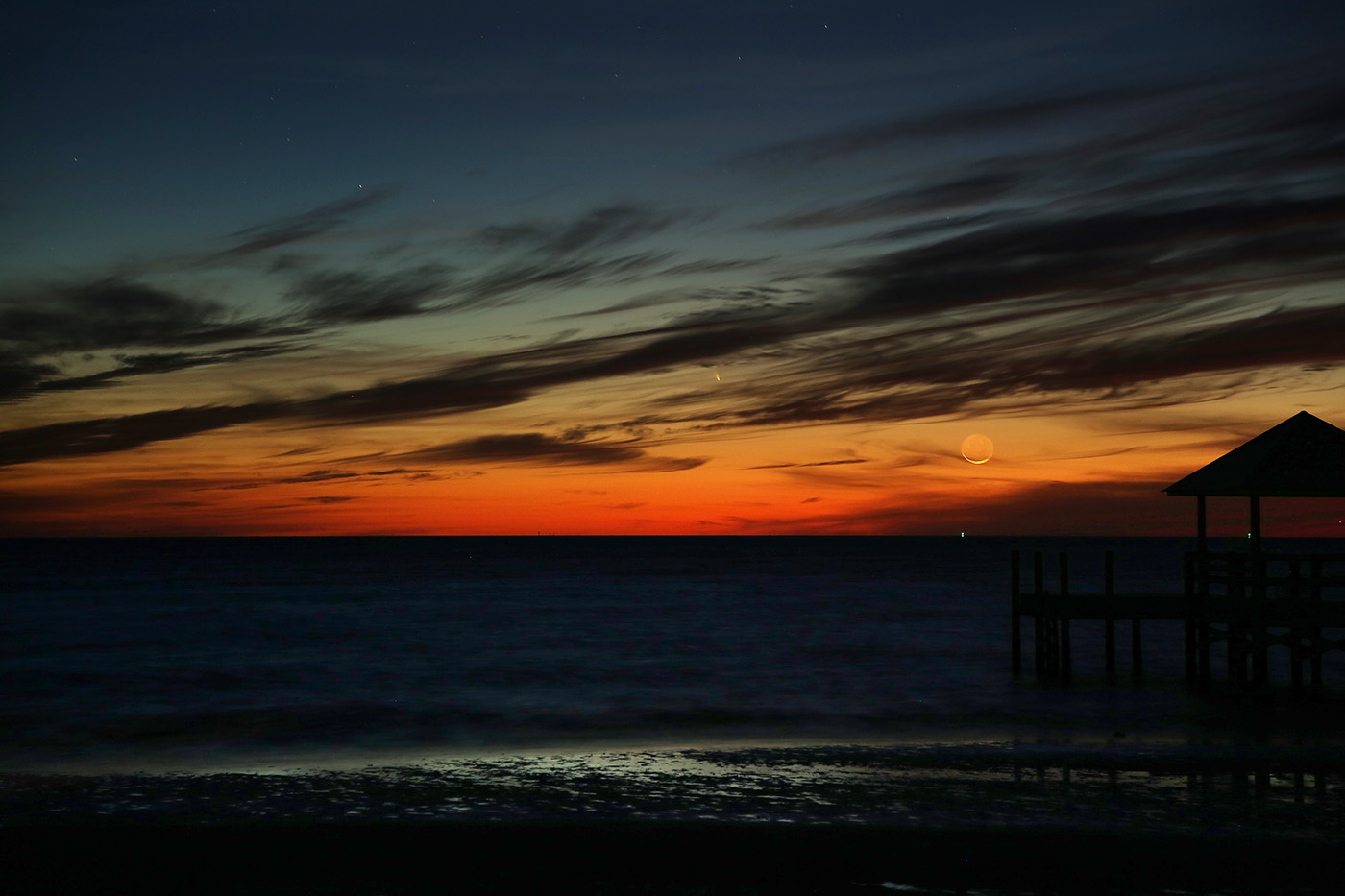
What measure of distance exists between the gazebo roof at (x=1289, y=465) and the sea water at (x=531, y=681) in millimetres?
4194

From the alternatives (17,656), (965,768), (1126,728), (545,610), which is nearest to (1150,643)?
(1126,728)

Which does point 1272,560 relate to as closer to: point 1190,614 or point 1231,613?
point 1231,613

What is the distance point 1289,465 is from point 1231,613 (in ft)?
10.4

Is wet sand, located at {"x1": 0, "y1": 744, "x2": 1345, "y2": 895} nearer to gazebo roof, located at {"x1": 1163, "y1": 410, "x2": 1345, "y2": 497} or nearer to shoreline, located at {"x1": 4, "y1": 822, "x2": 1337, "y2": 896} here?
shoreline, located at {"x1": 4, "y1": 822, "x2": 1337, "y2": 896}

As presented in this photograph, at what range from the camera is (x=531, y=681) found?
95.9 ft

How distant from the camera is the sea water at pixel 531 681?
64.5 feet

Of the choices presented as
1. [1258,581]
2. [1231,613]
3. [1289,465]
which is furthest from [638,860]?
[1289,465]

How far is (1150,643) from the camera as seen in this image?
37750mm

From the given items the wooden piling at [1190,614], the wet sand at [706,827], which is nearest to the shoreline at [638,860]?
the wet sand at [706,827]

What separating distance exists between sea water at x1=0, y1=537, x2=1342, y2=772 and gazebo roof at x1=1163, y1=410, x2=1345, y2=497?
165 inches

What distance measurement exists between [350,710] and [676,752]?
9.99 metres

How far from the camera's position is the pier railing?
21328mm

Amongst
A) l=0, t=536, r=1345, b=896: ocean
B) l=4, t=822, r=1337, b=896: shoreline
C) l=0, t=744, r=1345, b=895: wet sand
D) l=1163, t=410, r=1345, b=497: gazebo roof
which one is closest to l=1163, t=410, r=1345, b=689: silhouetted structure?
l=1163, t=410, r=1345, b=497: gazebo roof

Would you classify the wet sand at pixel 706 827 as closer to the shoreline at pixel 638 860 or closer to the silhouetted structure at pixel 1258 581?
the shoreline at pixel 638 860
